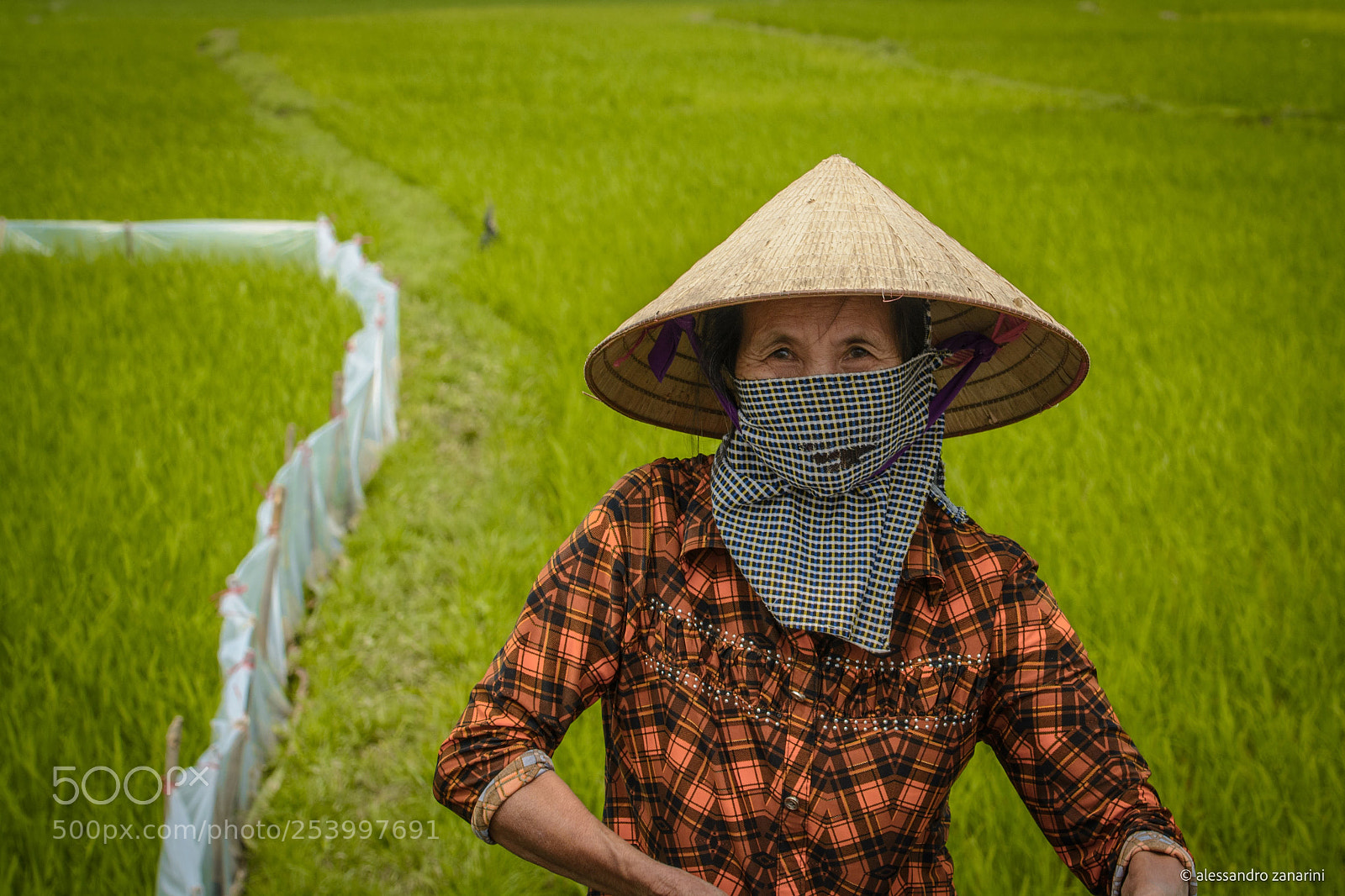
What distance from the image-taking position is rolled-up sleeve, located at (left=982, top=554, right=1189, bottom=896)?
40.9 inches

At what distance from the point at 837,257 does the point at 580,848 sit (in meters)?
0.71

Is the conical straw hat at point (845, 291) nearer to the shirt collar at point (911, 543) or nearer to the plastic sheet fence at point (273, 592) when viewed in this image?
the shirt collar at point (911, 543)

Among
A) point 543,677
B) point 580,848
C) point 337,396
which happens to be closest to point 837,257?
point 543,677

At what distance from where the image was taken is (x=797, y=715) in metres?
1.06

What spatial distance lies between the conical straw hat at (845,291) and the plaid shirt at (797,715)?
281 millimetres

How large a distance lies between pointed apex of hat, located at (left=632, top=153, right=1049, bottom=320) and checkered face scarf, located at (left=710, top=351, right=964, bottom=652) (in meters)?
0.12

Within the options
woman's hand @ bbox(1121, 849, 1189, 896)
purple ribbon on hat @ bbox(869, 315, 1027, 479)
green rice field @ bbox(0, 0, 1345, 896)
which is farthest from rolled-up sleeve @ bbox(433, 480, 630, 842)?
green rice field @ bbox(0, 0, 1345, 896)

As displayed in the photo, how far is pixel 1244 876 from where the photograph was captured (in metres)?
1.68

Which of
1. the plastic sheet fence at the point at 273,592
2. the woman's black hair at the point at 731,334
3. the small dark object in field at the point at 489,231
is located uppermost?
the small dark object in field at the point at 489,231

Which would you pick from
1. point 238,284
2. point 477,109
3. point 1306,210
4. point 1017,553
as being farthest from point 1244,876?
point 477,109

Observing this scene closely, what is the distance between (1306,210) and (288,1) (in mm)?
36816

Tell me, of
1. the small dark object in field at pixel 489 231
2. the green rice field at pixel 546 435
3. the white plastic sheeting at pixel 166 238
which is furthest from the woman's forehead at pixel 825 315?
the small dark object in field at pixel 489 231

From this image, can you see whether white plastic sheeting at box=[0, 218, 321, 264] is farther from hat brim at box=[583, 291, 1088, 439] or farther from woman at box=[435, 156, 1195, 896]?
woman at box=[435, 156, 1195, 896]

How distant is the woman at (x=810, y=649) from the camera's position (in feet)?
3.39
